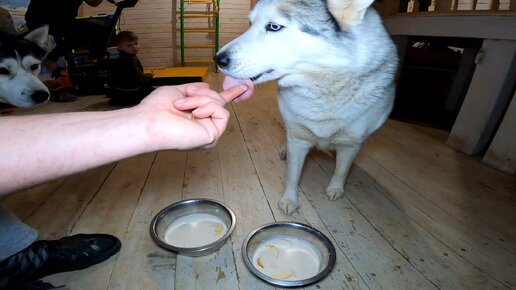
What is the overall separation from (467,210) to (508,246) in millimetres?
230

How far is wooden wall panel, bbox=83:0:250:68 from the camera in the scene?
5.23 metres

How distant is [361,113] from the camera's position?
1.17 metres

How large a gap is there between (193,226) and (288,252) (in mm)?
405

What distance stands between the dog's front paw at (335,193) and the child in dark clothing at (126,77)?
2.33 metres

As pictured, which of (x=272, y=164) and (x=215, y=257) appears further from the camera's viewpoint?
(x=272, y=164)

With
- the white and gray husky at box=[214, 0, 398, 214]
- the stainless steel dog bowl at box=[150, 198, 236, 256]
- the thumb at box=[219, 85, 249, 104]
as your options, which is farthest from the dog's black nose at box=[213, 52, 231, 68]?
the stainless steel dog bowl at box=[150, 198, 236, 256]

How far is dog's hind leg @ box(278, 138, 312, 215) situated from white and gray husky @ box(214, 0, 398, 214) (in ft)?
0.10

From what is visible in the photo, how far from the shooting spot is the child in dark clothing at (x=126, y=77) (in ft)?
9.84

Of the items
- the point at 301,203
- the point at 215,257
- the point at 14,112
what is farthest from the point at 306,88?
the point at 14,112

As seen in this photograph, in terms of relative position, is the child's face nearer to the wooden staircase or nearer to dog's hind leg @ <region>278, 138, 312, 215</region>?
the wooden staircase

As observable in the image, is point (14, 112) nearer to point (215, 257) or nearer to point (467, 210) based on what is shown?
point (215, 257)

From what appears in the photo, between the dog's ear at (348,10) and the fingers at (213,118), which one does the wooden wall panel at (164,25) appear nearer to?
the dog's ear at (348,10)

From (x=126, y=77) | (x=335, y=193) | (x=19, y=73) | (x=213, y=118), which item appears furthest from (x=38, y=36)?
(x=335, y=193)

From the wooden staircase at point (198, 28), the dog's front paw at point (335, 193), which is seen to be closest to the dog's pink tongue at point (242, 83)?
the dog's front paw at point (335, 193)
